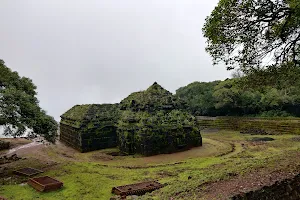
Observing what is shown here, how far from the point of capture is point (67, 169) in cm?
1345

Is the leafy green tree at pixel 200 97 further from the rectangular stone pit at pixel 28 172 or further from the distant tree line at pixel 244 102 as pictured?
the rectangular stone pit at pixel 28 172

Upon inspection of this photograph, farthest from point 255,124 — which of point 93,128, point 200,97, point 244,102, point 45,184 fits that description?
point 45,184

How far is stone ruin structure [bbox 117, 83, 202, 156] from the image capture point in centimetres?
1722

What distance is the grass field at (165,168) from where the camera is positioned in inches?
333

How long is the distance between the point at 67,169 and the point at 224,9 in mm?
10183

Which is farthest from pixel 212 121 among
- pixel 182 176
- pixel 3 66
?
pixel 3 66

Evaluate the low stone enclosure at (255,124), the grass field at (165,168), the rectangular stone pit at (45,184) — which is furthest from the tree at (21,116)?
the low stone enclosure at (255,124)

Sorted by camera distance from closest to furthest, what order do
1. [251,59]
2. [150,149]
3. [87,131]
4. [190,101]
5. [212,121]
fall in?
[251,59] < [150,149] < [87,131] < [212,121] < [190,101]

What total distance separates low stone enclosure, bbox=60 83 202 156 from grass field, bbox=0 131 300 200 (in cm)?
84

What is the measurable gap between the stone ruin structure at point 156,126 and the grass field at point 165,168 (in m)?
0.80

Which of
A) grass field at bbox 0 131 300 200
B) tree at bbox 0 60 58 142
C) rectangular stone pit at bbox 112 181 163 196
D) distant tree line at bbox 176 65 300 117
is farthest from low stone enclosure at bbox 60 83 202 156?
rectangular stone pit at bbox 112 181 163 196

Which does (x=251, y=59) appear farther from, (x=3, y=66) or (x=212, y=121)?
(x=212, y=121)

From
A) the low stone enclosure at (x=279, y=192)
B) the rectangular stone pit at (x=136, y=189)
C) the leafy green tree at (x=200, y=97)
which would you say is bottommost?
the rectangular stone pit at (x=136, y=189)

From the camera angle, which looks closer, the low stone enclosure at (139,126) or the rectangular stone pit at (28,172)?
the rectangular stone pit at (28,172)
